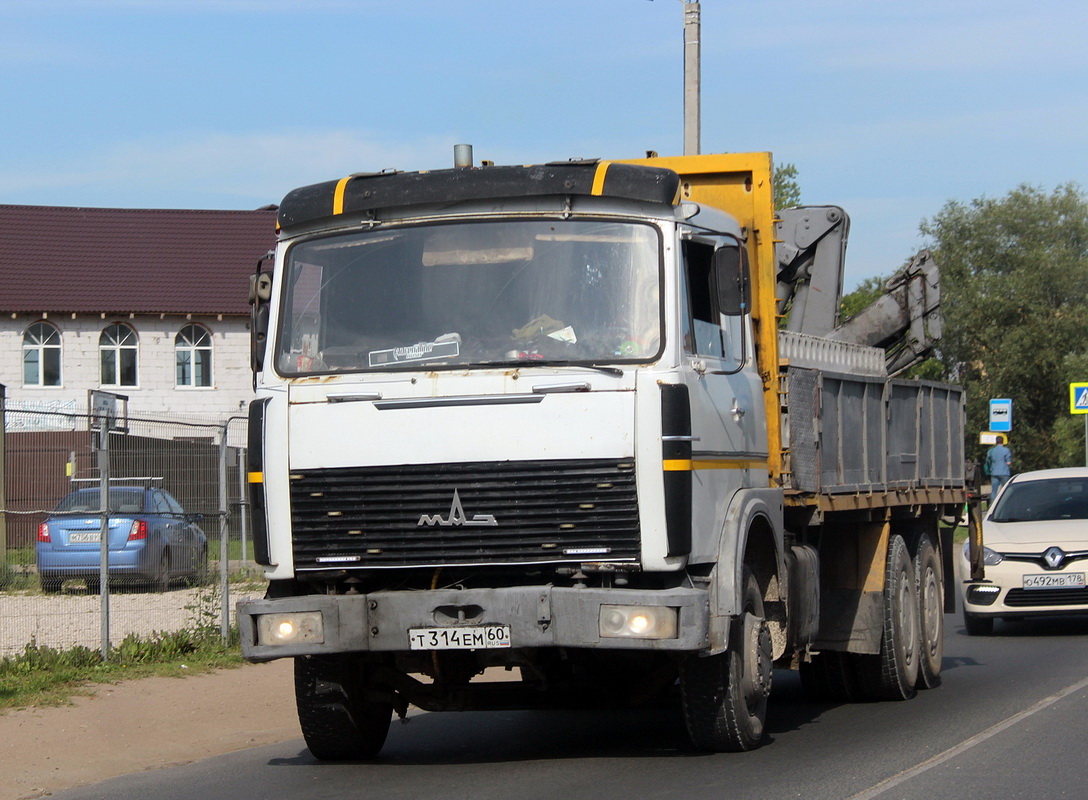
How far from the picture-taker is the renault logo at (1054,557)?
560 inches

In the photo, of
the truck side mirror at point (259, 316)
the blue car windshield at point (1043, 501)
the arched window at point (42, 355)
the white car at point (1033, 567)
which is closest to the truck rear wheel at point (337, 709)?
the truck side mirror at point (259, 316)

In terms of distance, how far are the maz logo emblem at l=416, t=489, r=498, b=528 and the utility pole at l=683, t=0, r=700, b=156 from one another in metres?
10.3

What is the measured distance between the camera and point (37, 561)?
1130cm

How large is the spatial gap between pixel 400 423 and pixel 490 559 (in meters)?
0.77

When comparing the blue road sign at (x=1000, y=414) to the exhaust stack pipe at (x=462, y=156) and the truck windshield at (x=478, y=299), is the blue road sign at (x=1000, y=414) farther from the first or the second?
the truck windshield at (x=478, y=299)

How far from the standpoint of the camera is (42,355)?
45531mm

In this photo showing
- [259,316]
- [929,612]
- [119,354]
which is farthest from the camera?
[119,354]

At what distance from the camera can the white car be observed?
14.2m

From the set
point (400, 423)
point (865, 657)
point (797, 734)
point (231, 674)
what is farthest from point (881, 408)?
point (231, 674)

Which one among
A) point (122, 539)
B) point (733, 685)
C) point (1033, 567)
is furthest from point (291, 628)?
point (1033, 567)

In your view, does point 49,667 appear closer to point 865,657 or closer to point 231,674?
point 231,674

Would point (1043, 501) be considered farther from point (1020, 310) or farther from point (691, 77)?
point (1020, 310)

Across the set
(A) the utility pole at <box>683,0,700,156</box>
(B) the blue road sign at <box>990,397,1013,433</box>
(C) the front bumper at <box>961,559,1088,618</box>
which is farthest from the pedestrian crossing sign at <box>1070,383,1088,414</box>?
(C) the front bumper at <box>961,559,1088,618</box>

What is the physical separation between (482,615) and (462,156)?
2.48m
